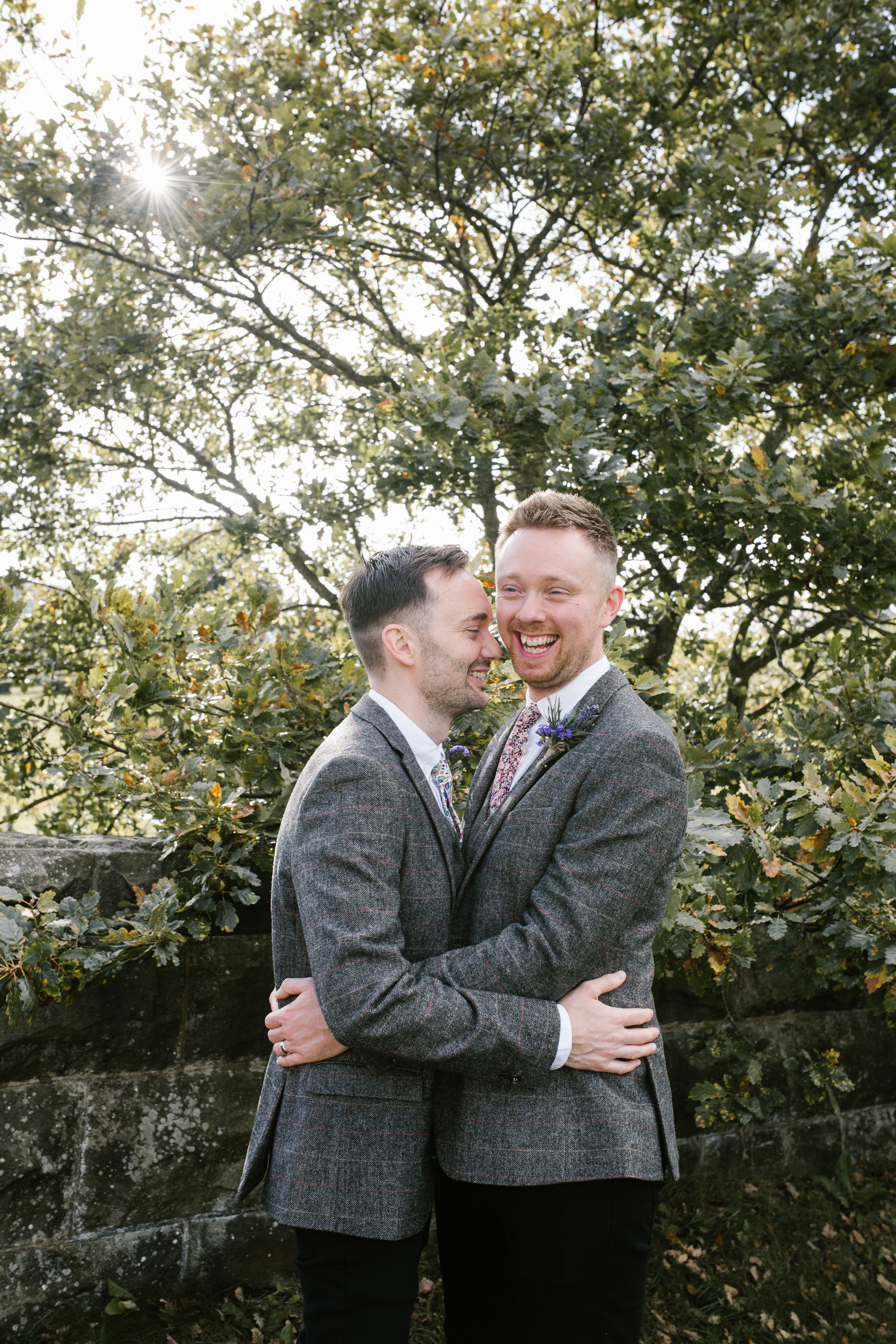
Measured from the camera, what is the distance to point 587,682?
2.15 metres

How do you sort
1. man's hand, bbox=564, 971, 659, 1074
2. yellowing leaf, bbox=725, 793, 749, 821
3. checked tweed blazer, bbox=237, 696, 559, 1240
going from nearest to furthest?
checked tweed blazer, bbox=237, 696, 559, 1240 → man's hand, bbox=564, 971, 659, 1074 → yellowing leaf, bbox=725, 793, 749, 821

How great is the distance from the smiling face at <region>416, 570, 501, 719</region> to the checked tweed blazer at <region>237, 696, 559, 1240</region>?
0.60ft

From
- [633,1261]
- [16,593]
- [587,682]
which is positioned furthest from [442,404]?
[16,593]

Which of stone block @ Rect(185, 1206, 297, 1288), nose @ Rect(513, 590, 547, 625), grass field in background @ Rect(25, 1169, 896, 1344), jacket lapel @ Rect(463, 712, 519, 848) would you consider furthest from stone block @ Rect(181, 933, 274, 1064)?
nose @ Rect(513, 590, 547, 625)

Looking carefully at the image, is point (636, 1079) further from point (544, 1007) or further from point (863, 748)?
point (863, 748)

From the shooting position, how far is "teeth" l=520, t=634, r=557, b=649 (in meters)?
2.16

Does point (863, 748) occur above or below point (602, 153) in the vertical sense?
below

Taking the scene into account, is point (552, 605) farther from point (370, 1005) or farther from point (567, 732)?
point (370, 1005)

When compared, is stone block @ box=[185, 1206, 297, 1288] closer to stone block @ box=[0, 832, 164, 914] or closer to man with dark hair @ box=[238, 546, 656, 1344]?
stone block @ box=[0, 832, 164, 914]

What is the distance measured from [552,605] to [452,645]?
0.86ft

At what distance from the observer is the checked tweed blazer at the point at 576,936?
176 cm

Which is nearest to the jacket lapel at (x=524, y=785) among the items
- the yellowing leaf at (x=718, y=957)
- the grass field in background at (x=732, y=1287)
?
the yellowing leaf at (x=718, y=957)

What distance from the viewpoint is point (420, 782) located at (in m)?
1.95

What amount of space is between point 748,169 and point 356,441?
139 inches
